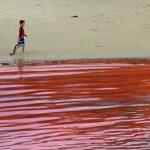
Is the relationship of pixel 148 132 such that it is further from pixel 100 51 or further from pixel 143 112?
pixel 100 51

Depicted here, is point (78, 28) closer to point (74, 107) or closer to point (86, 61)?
point (86, 61)

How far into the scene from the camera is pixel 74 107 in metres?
10.5

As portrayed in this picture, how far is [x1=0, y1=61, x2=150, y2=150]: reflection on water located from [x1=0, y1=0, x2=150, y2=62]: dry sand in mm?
3727

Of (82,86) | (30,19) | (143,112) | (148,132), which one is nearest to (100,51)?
(30,19)

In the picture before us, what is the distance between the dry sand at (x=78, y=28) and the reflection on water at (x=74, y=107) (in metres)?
3.73

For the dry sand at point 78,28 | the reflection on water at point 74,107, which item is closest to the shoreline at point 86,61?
the dry sand at point 78,28

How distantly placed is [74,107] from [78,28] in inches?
508

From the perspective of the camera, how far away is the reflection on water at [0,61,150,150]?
8.19m

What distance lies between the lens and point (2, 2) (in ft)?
88.7

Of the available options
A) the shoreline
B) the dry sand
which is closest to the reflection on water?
the shoreline

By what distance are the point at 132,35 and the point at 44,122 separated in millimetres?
13953

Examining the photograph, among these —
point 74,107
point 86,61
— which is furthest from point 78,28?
point 74,107

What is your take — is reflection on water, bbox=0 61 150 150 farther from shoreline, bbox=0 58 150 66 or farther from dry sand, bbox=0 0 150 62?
dry sand, bbox=0 0 150 62

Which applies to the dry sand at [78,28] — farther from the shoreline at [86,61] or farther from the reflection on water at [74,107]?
the reflection on water at [74,107]
